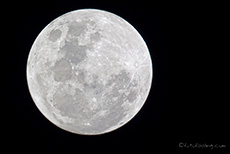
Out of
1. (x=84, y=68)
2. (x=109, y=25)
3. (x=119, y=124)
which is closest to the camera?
(x=84, y=68)

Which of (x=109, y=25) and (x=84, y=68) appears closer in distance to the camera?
(x=84, y=68)

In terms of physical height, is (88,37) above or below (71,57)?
above

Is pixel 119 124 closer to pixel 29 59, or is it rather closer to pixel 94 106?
pixel 94 106

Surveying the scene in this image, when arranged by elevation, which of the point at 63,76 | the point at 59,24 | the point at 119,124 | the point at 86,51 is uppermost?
the point at 59,24

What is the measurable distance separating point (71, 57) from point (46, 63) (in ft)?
1.39

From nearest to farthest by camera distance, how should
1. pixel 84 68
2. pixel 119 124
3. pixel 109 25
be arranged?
pixel 84 68 → pixel 109 25 → pixel 119 124

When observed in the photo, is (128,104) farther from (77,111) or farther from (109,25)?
(109,25)

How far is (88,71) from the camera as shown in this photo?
15.8 feet

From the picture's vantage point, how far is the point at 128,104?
5230mm

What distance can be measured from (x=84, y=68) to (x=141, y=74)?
957mm

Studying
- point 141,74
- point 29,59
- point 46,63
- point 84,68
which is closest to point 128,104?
point 141,74

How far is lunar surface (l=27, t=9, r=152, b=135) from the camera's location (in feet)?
15.9

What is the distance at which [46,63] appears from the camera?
4992 millimetres

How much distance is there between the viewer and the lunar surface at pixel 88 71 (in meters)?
4.84
